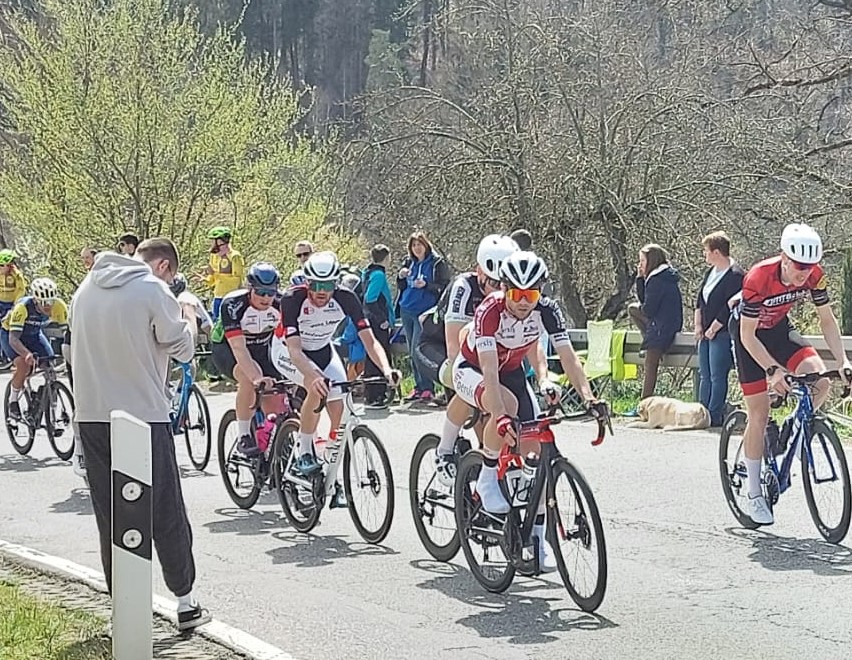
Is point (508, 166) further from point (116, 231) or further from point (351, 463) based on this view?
point (351, 463)

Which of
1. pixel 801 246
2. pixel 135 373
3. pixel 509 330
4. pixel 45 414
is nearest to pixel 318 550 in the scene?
pixel 509 330

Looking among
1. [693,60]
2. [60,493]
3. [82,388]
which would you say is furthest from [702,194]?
[82,388]

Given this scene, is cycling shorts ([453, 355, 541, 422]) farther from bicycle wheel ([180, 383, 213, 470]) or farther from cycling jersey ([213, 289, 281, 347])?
bicycle wheel ([180, 383, 213, 470])

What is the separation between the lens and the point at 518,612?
7.45 metres

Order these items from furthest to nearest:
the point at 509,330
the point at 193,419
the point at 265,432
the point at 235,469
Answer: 1. the point at 193,419
2. the point at 235,469
3. the point at 265,432
4. the point at 509,330

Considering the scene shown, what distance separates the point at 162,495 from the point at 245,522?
12.4 feet

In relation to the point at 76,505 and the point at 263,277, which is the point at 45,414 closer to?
the point at 76,505

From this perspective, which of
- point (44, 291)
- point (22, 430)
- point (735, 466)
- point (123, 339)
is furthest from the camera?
point (22, 430)

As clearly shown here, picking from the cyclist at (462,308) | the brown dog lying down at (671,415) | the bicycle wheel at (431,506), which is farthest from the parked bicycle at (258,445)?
the brown dog lying down at (671,415)

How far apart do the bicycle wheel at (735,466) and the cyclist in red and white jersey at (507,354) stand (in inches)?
79.5

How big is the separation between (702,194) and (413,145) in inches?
199

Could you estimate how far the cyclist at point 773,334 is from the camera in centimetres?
879

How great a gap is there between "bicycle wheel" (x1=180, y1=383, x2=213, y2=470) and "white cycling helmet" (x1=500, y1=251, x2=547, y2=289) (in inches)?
228

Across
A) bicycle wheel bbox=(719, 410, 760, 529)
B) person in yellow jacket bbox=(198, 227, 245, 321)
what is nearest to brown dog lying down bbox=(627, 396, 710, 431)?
bicycle wheel bbox=(719, 410, 760, 529)
